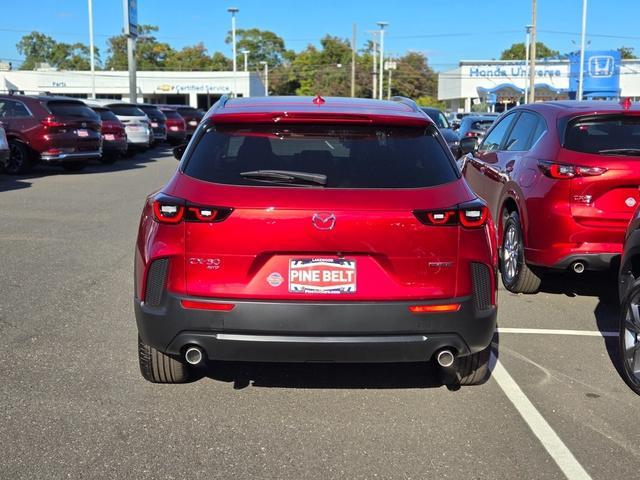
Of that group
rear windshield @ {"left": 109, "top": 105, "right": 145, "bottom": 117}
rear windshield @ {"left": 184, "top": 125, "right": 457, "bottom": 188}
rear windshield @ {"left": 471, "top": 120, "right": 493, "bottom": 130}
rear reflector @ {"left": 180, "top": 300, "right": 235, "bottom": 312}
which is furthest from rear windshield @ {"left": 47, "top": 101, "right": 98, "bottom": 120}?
rear reflector @ {"left": 180, "top": 300, "right": 235, "bottom": 312}

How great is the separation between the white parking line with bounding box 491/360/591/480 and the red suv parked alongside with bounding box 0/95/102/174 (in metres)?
14.1

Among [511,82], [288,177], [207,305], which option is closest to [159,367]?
[207,305]

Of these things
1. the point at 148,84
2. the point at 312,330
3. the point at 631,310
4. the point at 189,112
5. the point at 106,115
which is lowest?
the point at 631,310

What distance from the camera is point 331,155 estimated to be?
12.6 feet

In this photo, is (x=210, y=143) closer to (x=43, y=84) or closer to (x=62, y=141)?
(x=62, y=141)

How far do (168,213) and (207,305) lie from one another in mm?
499

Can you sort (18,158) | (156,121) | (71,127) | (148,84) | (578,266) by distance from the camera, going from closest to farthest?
(578,266) → (18,158) → (71,127) → (156,121) → (148,84)

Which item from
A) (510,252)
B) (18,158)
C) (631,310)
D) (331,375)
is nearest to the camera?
Result: (631,310)

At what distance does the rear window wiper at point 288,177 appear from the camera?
3664 mm

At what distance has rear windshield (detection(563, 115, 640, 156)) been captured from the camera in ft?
19.2

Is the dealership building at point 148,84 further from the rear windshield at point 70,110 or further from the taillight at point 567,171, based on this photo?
the taillight at point 567,171

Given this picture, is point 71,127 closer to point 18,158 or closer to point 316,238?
point 18,158

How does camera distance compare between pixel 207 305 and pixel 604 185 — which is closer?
pixel 207 305

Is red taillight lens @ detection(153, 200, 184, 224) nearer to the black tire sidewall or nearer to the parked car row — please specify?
the black tire sidewall
